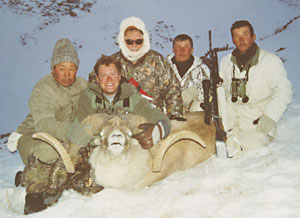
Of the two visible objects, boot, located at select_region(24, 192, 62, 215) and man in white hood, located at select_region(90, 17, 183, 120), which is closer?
boot, located at select_region(24, 192, 62, 215)

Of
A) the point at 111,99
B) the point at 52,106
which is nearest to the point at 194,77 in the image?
the point at 111,99

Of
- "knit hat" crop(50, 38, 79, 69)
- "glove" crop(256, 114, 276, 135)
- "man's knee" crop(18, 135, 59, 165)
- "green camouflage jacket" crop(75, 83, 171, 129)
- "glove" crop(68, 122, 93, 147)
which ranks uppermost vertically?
"knit hat" crop(50, 38, 79, 69)

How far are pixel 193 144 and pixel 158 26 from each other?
34.6 feet

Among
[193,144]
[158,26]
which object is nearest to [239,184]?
[193,144]

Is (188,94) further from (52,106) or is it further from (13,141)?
(13,141)

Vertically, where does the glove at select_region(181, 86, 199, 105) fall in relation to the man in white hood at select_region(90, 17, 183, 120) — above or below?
below

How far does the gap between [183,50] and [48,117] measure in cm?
341

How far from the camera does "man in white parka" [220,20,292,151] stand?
495 centimetres

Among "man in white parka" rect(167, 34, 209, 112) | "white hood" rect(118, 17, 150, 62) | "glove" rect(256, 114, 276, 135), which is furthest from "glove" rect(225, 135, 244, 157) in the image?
"white hood" rect(118, 17, 150, 62)

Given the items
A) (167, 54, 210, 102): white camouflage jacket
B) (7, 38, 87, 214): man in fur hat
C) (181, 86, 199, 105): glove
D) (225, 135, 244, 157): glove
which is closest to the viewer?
(7, 38, 87, 214): man in fur hat

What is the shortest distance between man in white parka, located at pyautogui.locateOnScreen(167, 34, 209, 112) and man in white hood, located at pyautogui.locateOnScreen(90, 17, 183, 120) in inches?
35.8

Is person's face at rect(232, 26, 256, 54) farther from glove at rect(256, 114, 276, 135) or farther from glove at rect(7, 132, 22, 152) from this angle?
glove at rect(7, 132, 22, 152)

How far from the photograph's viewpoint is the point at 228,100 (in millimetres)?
5531

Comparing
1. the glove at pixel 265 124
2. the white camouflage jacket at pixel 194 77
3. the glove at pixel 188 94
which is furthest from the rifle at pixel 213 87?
the white camouflage jacket at pixel 194 77
